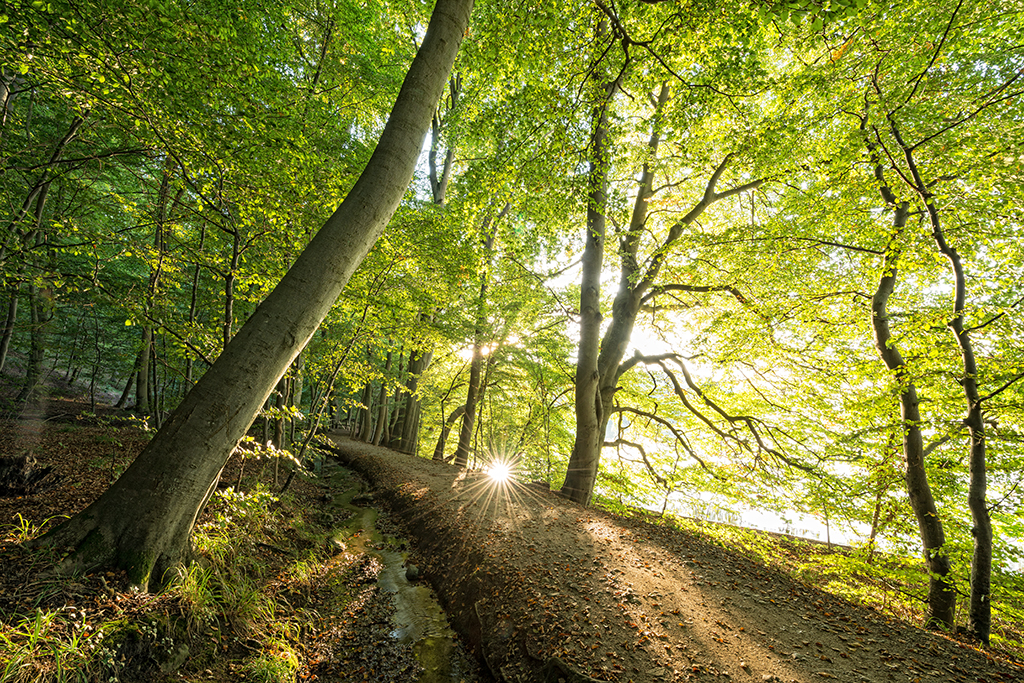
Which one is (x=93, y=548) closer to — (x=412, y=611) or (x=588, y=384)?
(x=412, y=611)

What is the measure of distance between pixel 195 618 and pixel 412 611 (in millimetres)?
2441

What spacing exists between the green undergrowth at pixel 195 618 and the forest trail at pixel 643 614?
6.12ft

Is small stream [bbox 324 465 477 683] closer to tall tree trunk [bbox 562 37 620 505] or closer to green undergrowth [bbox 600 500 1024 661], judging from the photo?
tall tree trunk [bbox 562 37 620 505]

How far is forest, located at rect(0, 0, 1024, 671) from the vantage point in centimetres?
383

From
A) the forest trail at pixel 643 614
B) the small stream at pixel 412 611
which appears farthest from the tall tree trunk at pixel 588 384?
the small stream at pixel 412 611

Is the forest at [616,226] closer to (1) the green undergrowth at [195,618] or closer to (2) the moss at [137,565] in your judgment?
(2) the moss at [137,565]

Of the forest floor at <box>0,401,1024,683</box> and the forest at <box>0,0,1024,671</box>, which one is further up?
the forest at <box>0,0,1024,671</box>

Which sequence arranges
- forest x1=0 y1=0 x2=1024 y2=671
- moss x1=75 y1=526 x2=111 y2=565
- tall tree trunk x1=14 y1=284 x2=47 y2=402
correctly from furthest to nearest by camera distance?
tall tree trunk x1=14 y1=284 x2=47 y2=402 < forest x1=0 y1=0 x2=1024 y2=671 < moss x1=75 y1=526 x2=111 y2=565

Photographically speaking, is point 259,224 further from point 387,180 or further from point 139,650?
point 139,650

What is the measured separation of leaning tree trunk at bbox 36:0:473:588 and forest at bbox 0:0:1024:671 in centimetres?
2

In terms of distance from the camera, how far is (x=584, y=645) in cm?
357

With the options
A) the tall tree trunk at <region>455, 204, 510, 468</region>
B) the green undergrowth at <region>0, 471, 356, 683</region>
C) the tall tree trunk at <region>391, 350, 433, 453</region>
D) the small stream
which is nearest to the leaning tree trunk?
the green undergrowth at <region>0, 471, 356, 683</region>

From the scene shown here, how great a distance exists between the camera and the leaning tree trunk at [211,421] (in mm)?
2998

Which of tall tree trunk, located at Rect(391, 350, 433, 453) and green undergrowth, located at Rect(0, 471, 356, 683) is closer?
green undergrowth, located at Rect(0, 471, 356, 683)
